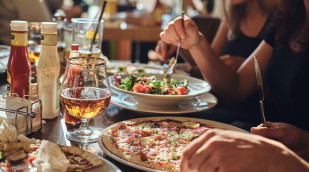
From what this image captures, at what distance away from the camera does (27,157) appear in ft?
2.56

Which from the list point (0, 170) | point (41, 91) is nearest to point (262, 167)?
point (0, 170)

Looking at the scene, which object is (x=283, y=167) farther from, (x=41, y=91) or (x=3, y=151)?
(x=41, y=91)

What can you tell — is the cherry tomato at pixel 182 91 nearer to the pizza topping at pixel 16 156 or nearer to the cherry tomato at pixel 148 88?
the cherry tomato at pixel 148 88

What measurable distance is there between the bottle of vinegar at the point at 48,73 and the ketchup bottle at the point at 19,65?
0.13ft

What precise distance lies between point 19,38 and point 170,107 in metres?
0.57

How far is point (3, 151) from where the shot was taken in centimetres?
78

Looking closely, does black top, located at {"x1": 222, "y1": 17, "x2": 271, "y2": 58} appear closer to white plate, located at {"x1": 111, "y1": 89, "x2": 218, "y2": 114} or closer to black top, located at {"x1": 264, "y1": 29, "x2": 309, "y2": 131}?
black top, located at {"x1": 264, "y1": 29, "x2": 309, "y2": 131}

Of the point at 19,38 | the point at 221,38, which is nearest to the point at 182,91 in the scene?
the point at 19,38

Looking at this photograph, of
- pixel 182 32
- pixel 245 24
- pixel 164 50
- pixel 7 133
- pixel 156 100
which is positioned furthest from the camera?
pixel 245 24

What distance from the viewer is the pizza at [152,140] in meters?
0.87

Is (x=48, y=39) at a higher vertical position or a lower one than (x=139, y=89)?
higher

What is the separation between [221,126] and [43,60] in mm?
581

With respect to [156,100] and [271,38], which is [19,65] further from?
[271,38]

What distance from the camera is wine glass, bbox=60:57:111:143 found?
37.6 inches
